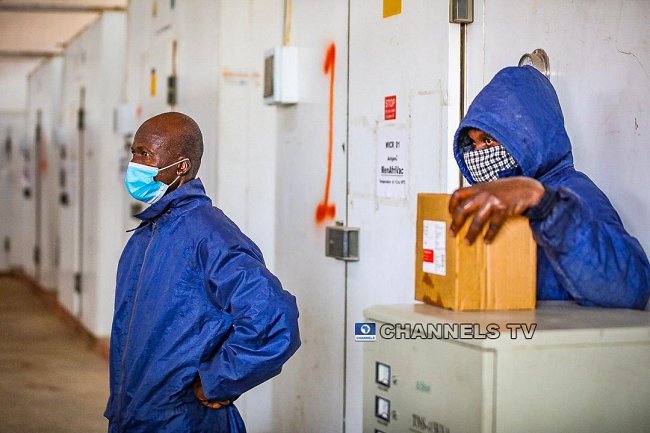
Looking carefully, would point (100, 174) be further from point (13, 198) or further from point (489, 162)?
point (13, 198)

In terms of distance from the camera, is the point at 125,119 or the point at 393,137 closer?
the point at 393,137

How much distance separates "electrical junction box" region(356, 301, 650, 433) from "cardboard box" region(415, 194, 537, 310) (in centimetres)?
4

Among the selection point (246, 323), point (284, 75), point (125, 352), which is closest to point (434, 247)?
point (246, 323)

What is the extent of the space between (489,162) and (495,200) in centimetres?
41

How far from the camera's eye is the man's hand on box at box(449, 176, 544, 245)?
5.18 ft

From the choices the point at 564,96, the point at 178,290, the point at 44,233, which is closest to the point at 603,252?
the point at 564,96

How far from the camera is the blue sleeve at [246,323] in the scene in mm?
2062

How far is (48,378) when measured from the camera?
586 cm

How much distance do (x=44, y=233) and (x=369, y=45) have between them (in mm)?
7555

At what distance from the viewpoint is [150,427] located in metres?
2.15

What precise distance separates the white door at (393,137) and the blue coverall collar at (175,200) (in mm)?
782

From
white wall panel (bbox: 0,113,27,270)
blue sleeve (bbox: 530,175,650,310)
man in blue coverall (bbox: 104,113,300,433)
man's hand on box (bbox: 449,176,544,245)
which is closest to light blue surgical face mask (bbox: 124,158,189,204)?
man in blue coverall (bbox: 104,113,300,433)

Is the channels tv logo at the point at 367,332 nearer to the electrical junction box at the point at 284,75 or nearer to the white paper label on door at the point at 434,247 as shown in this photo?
the white paper label on door at the point at 434,247

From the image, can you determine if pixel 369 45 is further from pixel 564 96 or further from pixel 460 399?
pixel 460 399
